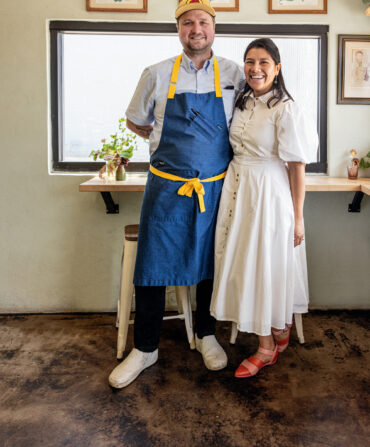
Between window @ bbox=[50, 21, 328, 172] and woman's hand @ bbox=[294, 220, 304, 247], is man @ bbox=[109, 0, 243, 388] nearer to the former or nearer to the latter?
woman's hand @ bbox=[294, 220, 304, 247]

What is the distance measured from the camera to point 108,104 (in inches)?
122

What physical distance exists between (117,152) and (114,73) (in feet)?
1.92

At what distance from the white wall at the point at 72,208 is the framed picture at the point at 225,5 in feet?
0.15

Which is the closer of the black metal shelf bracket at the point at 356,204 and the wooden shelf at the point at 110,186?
the wooden shelf at the point at 110,186

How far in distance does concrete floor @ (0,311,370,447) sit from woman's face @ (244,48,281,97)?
1473mm

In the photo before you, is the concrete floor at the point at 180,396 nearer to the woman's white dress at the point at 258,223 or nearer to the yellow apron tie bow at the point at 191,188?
the woman's white dress at the point at 258,223

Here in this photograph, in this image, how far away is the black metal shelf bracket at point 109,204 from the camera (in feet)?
9.55

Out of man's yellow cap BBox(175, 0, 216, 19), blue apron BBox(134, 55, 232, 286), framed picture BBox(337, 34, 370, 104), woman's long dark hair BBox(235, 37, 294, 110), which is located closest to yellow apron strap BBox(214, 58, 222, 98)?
blue apron BBox(134, 55, 232, 286)

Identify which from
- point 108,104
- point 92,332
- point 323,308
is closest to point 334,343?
point 323,308

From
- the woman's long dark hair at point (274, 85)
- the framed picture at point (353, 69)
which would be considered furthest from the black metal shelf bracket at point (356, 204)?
the woman's long dark hair at point (274, 85)

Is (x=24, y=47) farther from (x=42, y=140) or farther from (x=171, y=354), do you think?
(x=171, y=354)

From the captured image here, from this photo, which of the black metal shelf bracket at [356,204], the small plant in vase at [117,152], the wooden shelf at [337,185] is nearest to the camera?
the wooden shelf at [337,185]

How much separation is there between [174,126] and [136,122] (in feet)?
0.87

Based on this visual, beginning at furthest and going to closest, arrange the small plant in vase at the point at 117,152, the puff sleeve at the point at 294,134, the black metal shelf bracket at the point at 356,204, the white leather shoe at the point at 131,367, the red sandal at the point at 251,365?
1. the black metal shelf bracket at the point at 356,204
2. the small plant in vase at the point at 117,152
3. the red sandal at the point at 251,365
4. the white leather shoe at the point at 131,367
5. the puff sleeve at the point at 294,134
